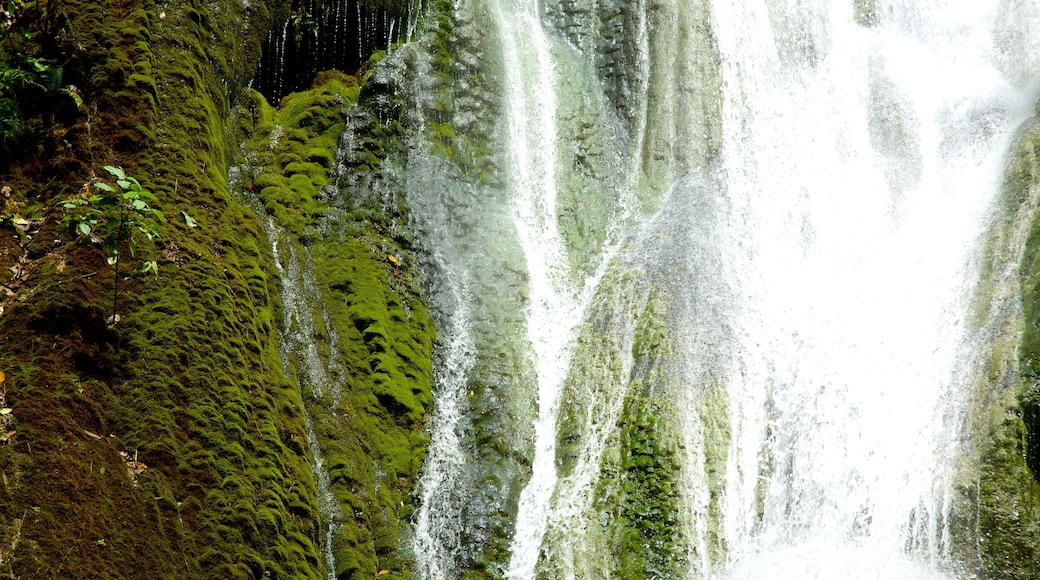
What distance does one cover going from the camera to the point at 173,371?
627 cm

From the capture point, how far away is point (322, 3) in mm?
11898

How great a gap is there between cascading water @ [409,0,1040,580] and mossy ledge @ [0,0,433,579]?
47.6 inches

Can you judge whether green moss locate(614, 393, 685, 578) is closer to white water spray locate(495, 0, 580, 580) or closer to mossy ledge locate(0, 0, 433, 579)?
white water spray locate(495, 0, 580, 580)

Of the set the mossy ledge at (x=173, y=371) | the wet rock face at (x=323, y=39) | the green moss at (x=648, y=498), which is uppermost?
the wet rock face at (x=323, y=39)

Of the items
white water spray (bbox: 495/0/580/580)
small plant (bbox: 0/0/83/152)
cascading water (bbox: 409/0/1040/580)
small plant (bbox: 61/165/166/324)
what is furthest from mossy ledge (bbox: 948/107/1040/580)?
small plant (bbox: 0/0/83/152)

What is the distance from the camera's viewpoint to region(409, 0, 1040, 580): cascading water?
9.20 m

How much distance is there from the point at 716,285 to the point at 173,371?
24.8ft

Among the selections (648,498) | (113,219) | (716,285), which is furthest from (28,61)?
(716,285)

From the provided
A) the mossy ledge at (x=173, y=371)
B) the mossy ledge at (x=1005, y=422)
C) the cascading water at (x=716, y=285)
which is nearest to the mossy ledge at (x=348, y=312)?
the mossy ledge at (x=173, y=371)

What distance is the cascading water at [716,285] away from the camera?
920 cm

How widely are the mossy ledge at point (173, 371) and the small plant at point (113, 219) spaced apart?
104mm

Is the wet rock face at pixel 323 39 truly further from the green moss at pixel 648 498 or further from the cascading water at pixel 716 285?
the green moss at pixel 648 498

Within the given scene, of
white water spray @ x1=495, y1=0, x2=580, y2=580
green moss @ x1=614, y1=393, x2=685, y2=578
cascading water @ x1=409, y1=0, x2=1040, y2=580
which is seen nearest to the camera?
green moss @ x1=614, y1=393, x2=685, y2=578

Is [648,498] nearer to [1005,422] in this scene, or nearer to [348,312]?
[1005,422]
